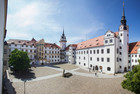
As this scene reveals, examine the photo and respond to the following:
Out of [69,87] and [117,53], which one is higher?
[117,53]

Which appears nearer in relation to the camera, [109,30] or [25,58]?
[25,58]

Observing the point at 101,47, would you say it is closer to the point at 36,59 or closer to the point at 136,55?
the point at 136,55

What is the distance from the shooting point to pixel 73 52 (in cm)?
4722

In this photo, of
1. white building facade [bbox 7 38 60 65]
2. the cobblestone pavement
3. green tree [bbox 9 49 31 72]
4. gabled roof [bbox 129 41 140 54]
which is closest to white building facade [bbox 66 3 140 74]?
gabled roof [bbox 129 41 140 54]

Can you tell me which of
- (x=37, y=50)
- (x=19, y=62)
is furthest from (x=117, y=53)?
(x=37, y=50)

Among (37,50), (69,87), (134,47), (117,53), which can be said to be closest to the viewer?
(69,87)

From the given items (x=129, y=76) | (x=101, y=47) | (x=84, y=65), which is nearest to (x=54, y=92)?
(x=129, y=76)

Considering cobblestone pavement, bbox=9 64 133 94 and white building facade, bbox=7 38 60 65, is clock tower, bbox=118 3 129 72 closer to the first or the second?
cobblestone pavement, bbox=9 64 133 94

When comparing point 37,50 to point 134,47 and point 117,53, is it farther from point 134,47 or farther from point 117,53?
point 134,47

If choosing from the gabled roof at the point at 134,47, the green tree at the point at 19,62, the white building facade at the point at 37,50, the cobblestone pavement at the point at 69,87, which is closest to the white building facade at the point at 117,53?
the gabled roof at the point at 134,47

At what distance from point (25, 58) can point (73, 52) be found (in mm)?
29379

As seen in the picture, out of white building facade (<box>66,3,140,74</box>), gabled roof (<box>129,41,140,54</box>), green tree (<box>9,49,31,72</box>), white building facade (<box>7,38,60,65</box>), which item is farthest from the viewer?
white building facade (<box>7,38,60,65</box>)

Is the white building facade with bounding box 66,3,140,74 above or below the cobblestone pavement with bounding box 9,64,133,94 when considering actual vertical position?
above

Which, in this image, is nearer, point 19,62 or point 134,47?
point 19,62
